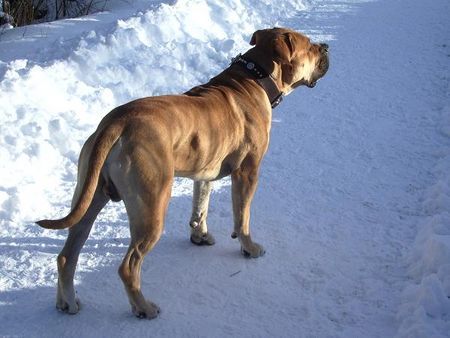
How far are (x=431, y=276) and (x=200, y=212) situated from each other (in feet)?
5.58

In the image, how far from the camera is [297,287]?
150 inches

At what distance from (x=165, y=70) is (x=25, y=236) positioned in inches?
134

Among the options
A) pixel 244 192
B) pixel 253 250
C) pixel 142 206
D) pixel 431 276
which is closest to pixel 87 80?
pixel 244 192

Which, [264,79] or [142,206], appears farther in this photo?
[264,79]

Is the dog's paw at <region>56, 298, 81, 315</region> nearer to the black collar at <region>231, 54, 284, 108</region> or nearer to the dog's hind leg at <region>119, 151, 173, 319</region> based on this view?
the dog's hind leg at <region>119, 151, 173, 319</region>

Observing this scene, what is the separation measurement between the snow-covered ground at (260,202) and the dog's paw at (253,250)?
55 mm

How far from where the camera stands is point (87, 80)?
20.9ft

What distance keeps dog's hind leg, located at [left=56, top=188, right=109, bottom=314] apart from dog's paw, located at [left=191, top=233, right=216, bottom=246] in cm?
105

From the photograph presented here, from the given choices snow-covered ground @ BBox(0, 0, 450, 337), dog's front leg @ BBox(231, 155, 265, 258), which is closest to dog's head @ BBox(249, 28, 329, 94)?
dog's front leg @ BBox(231, 155, 265, 258)

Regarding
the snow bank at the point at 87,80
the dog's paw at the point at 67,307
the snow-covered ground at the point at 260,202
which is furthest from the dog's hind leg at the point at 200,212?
the dog's paw at the point at 67,307

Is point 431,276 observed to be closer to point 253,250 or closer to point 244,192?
point 253,250

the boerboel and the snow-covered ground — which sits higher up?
the boerboel

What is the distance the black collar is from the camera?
4.10m

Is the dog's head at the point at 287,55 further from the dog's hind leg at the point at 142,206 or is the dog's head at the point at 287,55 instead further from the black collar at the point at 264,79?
the dog's hind leg at the point at 142,206
